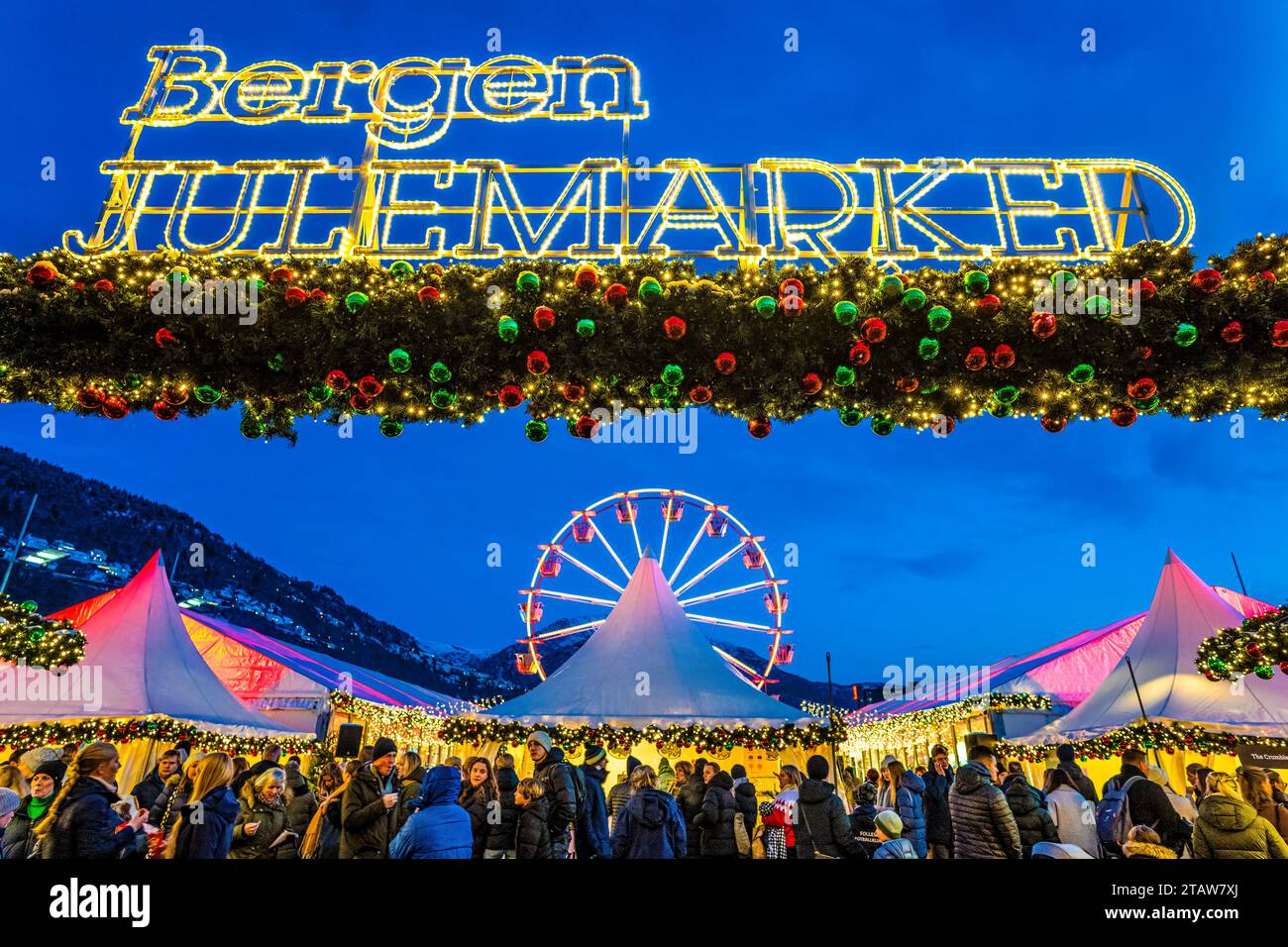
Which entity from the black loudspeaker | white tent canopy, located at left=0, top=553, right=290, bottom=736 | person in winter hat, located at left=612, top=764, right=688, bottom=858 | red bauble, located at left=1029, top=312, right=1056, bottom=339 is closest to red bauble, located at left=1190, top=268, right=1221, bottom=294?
red bauble, located at left=1029, top=312, right=1056, bottom=339

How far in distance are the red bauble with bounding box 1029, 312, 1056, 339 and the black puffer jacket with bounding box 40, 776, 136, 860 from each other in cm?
540

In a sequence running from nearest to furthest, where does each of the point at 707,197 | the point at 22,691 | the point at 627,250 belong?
the point at 627,250 < the point at 707,197 < the point at 22,691

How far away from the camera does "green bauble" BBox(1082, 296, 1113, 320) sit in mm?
3693

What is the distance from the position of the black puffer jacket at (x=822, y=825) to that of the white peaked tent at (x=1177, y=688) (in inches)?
263

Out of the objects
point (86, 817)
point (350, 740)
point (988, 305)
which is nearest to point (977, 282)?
point (988, 305)

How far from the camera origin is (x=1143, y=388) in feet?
12.6

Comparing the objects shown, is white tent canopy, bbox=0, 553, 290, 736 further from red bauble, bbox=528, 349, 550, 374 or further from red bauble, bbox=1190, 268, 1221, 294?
red bauble, bbox=1190, 268, 1221, 294

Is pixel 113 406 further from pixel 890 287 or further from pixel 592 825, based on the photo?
pixel 890 287

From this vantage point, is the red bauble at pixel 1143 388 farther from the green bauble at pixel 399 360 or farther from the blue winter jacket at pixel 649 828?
the green bauble at pixel 399 360

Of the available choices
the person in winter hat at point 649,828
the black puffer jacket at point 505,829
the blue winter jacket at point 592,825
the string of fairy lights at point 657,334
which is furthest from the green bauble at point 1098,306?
the black puffer jacket at point 505,829

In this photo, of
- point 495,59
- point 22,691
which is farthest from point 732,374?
point 22,691
